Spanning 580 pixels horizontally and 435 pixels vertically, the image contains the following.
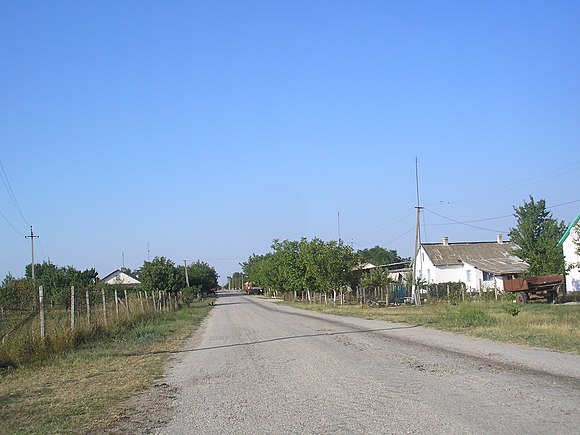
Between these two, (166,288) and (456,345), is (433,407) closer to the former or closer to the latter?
(456,345)

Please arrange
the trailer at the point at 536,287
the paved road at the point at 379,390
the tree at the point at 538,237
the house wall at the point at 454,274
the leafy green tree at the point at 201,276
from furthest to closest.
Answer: the leafy green tree at the point at 201,276
the house wall at the point at 454,274
the tree at the point at 538,237
the trailer at the point at 536,287
the paved road at the point at 379,390

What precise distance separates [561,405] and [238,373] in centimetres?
644

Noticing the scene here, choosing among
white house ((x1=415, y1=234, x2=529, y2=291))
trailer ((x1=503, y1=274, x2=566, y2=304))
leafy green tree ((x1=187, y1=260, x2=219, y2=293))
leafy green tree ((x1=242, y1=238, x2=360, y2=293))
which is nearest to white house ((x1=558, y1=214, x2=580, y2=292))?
trailer ((x1=503, y1=274, x2=566, y2=304))

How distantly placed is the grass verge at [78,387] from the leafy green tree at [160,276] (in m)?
41.4

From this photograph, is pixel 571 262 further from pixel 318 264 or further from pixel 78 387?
pixel 78 387

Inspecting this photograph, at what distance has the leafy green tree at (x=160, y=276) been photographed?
59.3m

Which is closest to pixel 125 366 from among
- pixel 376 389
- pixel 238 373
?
pixel 238 373

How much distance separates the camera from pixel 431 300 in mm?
45906

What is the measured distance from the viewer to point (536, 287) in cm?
3731

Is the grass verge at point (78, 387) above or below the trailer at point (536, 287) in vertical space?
above

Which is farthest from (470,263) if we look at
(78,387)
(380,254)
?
(380,254)

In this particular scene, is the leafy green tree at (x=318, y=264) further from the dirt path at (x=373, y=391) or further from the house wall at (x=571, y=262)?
the dirt path at (x=373, y=391)

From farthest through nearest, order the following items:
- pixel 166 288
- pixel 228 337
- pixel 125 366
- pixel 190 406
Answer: pixel 166 288 < pixel 228 337 < pixel 125 366 < pixel 190 406

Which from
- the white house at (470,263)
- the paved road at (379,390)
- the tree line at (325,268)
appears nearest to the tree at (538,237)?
the white house at (470,263)
